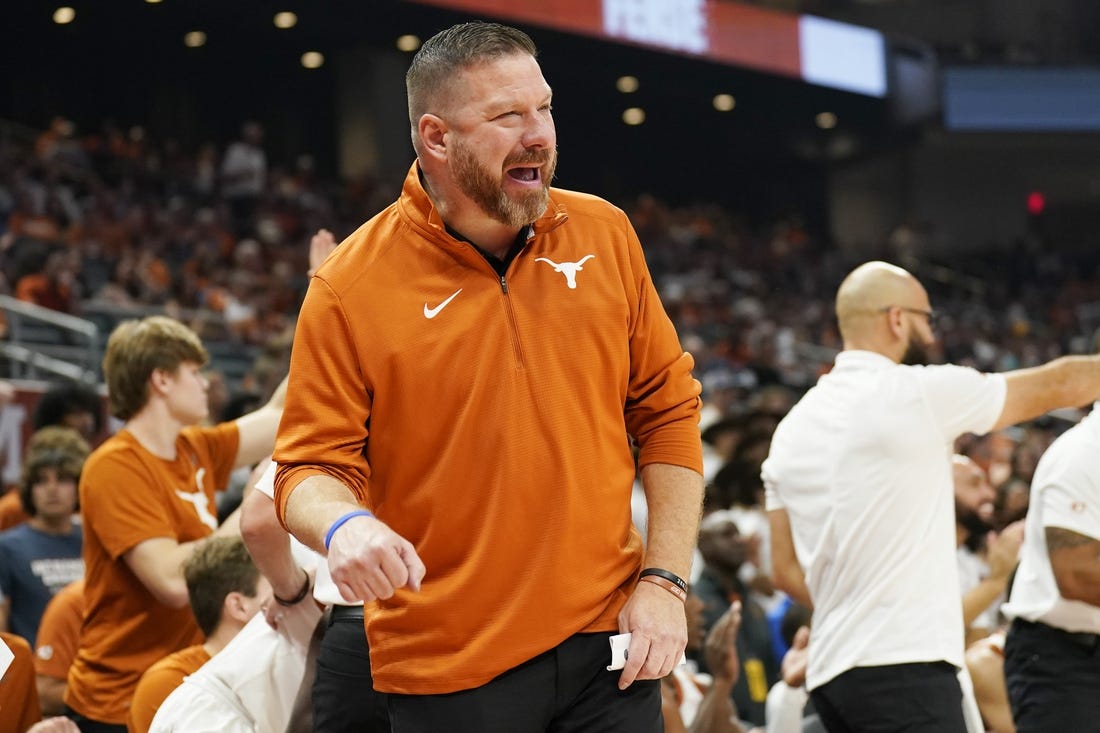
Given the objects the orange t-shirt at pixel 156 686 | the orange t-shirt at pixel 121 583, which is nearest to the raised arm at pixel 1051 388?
the orange t-shirt at pixel 156 686

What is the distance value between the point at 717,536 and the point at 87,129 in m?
16.1

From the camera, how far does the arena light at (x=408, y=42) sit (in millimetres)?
18883

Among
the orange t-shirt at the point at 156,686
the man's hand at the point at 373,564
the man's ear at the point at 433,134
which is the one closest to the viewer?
the man's hand at the point at 373,564

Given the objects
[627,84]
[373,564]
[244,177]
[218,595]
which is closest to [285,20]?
[244,177]

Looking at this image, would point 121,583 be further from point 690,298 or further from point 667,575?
point 690,298

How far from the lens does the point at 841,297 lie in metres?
4.42

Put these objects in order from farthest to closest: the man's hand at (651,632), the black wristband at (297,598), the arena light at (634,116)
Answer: the arena light at (634,116), the black wristband at (297,598), the man's hand at (651,632)

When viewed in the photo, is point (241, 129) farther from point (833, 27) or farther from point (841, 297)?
point (841, 297)

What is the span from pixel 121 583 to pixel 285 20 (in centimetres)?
1511

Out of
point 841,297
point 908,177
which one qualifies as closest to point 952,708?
point 841,297

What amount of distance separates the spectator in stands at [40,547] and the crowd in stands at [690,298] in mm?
13

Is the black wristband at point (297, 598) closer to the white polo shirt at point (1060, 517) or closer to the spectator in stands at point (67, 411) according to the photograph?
the white polo shirt at point (1060, 517)

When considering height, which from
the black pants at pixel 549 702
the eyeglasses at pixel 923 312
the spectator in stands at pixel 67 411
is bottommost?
the black pants at pixel 549 702

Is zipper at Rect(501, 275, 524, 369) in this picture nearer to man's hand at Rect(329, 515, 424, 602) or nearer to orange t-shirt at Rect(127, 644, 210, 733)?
man's hand at Rect(329, 515, 424, 602)
